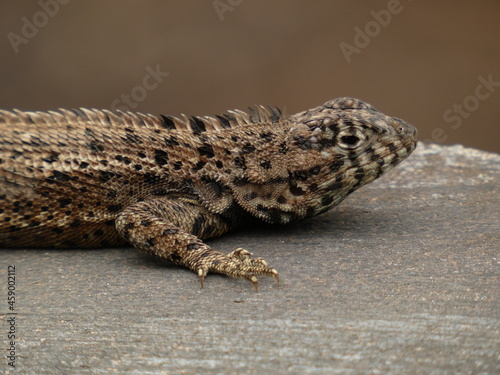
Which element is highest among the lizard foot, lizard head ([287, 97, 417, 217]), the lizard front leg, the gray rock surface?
lizard head ([287, 97, 417, 217])

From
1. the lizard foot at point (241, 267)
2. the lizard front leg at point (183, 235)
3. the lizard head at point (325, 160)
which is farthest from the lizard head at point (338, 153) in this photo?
the lizard foot at point (241, 267)

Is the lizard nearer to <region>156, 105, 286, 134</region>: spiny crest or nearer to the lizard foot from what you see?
<region>156, 105, 286, 134</region>: spiny crest

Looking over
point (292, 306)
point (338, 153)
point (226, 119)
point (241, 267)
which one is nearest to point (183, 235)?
point (241, 267)

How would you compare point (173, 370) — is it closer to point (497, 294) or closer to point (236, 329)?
point (236, 329)

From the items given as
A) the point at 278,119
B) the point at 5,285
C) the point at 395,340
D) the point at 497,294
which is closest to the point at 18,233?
the point at 5,285

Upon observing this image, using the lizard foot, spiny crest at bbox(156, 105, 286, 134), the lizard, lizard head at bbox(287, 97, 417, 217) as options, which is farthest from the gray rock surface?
spiny crest at bbox(156, 105, 286, 134)

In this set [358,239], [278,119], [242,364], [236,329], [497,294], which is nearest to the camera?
[242,364]
